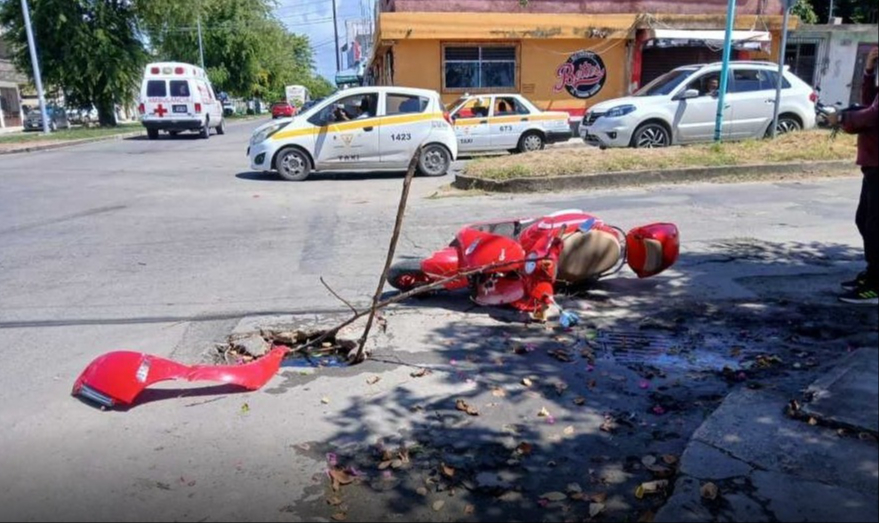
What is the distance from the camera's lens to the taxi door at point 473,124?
643 inches

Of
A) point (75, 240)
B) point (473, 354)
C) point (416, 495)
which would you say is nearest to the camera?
point (416, 495)

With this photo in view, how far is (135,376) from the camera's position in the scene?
399 cm

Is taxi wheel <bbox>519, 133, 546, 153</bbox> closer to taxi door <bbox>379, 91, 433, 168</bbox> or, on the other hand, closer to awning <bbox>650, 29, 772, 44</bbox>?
taxi door <bbox>379, 91, 433, 168</bbox>

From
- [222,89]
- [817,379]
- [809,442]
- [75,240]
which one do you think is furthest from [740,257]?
[222,89]

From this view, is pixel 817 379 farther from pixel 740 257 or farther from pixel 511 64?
pixel 511 64

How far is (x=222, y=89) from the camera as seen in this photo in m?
57.4

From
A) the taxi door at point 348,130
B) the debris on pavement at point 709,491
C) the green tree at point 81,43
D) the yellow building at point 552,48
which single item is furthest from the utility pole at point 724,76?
the green tree at point 81,43

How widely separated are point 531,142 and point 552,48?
279 inches

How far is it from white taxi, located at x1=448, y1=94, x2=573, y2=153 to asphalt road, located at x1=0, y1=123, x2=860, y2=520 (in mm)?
3099

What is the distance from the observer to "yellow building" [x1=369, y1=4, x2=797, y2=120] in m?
21.5

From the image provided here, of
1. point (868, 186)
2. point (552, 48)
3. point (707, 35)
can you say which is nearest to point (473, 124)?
point (552, 48)

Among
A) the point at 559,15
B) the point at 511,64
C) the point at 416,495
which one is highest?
the point at 559,15

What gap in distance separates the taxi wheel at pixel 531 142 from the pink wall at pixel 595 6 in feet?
22.2

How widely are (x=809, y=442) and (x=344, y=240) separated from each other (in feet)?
19.0
